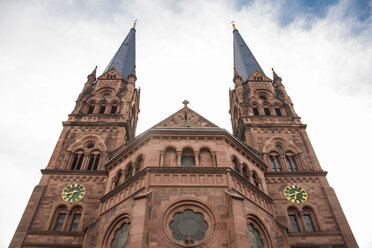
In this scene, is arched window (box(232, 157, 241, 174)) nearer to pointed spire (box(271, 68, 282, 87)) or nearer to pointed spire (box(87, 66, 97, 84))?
pointed spire (box(271, 68, 282, 87))

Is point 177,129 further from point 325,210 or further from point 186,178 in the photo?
point 325,210

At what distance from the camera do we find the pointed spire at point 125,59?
37581 millimetres

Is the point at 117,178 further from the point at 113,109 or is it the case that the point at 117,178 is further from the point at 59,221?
the point at 113,109

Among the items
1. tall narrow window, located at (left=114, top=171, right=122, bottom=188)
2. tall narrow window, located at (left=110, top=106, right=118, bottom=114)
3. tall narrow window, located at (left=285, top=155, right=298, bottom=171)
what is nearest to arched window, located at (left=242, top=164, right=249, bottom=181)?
tall narrow window, located at (left=114, top=171, right=122, bottom=188)

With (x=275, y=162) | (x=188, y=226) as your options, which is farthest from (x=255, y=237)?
(x=275, y=162)

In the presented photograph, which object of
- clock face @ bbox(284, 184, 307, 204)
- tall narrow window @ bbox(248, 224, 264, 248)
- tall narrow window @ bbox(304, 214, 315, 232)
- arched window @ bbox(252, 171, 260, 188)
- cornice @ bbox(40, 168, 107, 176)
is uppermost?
cornice @ bbox(40, 168, 107, 176)

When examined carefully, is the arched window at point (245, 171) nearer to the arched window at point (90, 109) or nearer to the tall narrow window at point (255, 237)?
the tall narrow window at point (255, 237)

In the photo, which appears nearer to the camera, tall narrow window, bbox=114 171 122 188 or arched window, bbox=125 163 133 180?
arched window, bbox=125 163 133 180

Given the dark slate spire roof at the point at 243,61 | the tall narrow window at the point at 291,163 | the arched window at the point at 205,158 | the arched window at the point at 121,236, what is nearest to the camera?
the arched window at the point at 121,236

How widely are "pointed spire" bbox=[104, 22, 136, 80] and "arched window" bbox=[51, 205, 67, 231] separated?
744 inches

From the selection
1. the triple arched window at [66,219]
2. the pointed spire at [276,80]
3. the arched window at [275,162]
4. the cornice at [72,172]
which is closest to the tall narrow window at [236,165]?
the arched window at [275,162]

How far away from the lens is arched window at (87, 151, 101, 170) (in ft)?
79.6

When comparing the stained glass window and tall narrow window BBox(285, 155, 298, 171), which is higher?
tall narrow window BBox(285, 155, 298, 171)

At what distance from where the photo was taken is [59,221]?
20.4m
